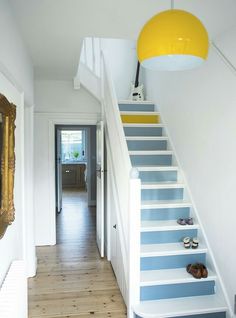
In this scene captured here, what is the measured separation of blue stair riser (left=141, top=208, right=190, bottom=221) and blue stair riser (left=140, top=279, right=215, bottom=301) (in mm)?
759

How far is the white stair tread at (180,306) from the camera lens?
238 centimetres

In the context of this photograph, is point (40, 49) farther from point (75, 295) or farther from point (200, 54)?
point (75, 295)

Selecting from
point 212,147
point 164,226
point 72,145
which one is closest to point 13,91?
point 212,147

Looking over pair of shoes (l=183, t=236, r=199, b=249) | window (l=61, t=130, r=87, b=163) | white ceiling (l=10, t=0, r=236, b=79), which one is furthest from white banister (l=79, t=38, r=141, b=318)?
window (l=61, t=130, r=87, b=163)

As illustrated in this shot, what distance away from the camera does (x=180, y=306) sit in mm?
2479

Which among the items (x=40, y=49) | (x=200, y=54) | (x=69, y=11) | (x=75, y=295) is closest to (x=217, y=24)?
(x=69, y=11)

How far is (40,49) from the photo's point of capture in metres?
2.95

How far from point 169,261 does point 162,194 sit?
2.74 ft

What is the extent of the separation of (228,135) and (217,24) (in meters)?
0.92

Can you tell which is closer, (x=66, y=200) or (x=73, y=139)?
(x=66, y=200)

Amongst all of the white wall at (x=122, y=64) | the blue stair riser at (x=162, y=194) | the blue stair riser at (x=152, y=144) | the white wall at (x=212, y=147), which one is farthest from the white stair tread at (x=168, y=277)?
the white wall at (x=122, y=64)

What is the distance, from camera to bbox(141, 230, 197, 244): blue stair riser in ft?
9.69

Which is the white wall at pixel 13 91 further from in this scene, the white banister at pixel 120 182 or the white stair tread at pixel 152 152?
the white stair tread at pixel 152 152

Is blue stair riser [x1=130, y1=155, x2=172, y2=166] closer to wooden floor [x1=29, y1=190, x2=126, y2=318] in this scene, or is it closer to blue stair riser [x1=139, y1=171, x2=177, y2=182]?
blue stair riser [x1=139, y1=171, x2=177, y2=182]
